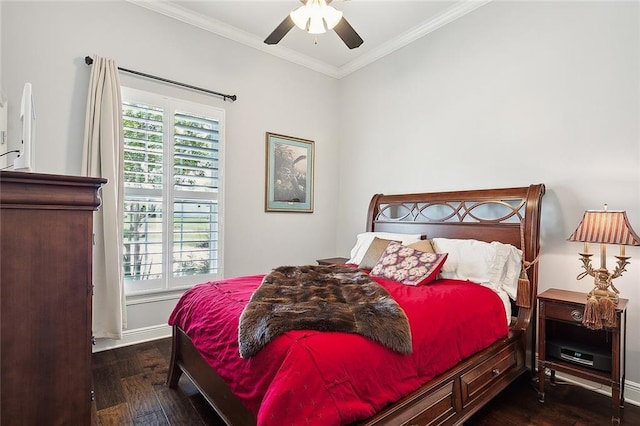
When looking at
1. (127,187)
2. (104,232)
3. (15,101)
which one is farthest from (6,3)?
(104,232)

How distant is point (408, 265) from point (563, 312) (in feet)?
3.35

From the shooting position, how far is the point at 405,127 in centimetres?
375

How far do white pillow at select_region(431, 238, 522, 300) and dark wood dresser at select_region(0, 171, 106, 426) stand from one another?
2.35 m

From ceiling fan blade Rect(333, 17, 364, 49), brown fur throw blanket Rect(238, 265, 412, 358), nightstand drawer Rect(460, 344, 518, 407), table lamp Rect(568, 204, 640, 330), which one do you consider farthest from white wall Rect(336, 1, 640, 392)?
brown fur throw blanket Rect(238, 265, 412, 358)

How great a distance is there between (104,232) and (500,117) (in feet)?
11.9

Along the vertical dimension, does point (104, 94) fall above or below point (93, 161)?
above

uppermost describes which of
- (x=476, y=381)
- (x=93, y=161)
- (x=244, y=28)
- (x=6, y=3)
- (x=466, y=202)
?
(x=244, y=28)

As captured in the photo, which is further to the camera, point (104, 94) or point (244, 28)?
point (244, 28)

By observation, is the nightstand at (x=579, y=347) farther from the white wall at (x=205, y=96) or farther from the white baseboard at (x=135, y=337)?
the white baseboard at (x=135, y=337)

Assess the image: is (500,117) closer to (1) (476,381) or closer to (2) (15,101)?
(1) (476,381)

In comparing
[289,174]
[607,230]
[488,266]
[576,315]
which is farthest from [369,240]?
[607,230]

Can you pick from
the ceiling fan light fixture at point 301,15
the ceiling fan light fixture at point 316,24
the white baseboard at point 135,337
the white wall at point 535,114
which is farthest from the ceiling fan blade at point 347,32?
the white baseboard at point 135,337

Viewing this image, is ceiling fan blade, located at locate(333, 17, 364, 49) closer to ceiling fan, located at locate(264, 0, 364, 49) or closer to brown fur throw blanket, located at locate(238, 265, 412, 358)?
ceiling fan, located at locate(264, 0, 364, 49)

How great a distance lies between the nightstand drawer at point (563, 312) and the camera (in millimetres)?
2062
